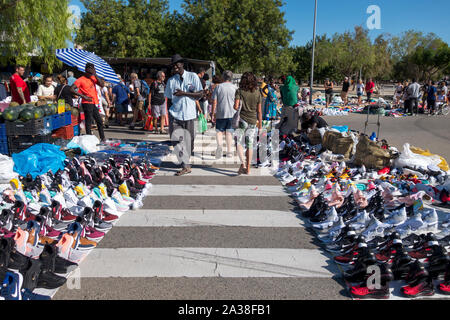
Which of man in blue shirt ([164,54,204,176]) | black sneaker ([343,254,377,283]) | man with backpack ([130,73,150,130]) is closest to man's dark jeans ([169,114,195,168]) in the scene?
man in blue shirt ([164,54,204,176])

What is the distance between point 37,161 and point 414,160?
7.27m

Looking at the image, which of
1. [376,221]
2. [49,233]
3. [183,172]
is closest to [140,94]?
[183,172]

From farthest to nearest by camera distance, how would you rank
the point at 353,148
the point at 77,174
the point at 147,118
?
the point at 147,118 → the point at 353,148 → the point at 77,174

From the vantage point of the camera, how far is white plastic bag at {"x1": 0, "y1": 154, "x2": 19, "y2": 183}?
6453 mm

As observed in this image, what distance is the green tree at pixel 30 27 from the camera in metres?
A: 10.5

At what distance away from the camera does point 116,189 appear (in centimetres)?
565

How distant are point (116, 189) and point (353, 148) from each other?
553 centimetres

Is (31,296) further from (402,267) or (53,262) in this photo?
(402,267)

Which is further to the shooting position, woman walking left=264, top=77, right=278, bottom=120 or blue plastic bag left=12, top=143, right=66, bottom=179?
woman walking left=264, top=77, right=278, bottom=120

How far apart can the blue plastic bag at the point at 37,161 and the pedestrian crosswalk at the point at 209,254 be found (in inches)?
91.3

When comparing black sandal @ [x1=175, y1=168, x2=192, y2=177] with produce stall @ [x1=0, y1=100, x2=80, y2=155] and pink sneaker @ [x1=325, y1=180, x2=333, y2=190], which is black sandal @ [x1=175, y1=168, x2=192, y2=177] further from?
produce stall @ [x1=0, y1=100, x2=80, y2=155]

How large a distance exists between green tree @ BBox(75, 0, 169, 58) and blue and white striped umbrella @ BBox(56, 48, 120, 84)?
2315cm
